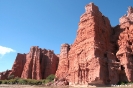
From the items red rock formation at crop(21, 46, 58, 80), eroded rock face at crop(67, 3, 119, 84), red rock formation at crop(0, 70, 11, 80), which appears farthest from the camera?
red rock formation at crop(0, 70, 11, 80)

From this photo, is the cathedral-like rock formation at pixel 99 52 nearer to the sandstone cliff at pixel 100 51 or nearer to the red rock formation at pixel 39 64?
the sandstone cliff at pixel 100 51

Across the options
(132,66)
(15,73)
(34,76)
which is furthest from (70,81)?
(15,73)

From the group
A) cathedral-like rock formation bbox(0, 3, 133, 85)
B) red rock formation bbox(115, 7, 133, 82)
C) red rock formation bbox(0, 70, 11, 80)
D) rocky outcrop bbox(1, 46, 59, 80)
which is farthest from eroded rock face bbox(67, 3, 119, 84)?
red rock formation bbox(0, 70, 11, 80)

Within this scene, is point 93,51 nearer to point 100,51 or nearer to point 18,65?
point 100,51

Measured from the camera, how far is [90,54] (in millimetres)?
43312

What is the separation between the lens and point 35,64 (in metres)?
90.9

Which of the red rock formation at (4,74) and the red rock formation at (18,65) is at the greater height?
the red rock formation at (18,65)

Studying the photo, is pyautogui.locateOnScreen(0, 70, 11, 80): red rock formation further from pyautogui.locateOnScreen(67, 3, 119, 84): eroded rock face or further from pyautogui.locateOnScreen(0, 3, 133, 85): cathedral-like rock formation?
pyautogui.locateOnScreen(67, 3, 119, 84): eroded rock face

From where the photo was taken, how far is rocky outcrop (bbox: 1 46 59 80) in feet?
291

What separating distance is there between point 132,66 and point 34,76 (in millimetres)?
57145

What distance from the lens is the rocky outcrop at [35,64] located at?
88812mm

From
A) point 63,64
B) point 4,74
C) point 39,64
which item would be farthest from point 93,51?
point 4,74

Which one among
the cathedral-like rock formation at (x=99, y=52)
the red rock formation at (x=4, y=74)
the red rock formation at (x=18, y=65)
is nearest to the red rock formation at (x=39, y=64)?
the red rock formation at (x=18, y=65)

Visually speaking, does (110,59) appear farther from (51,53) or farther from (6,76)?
(6,76)
